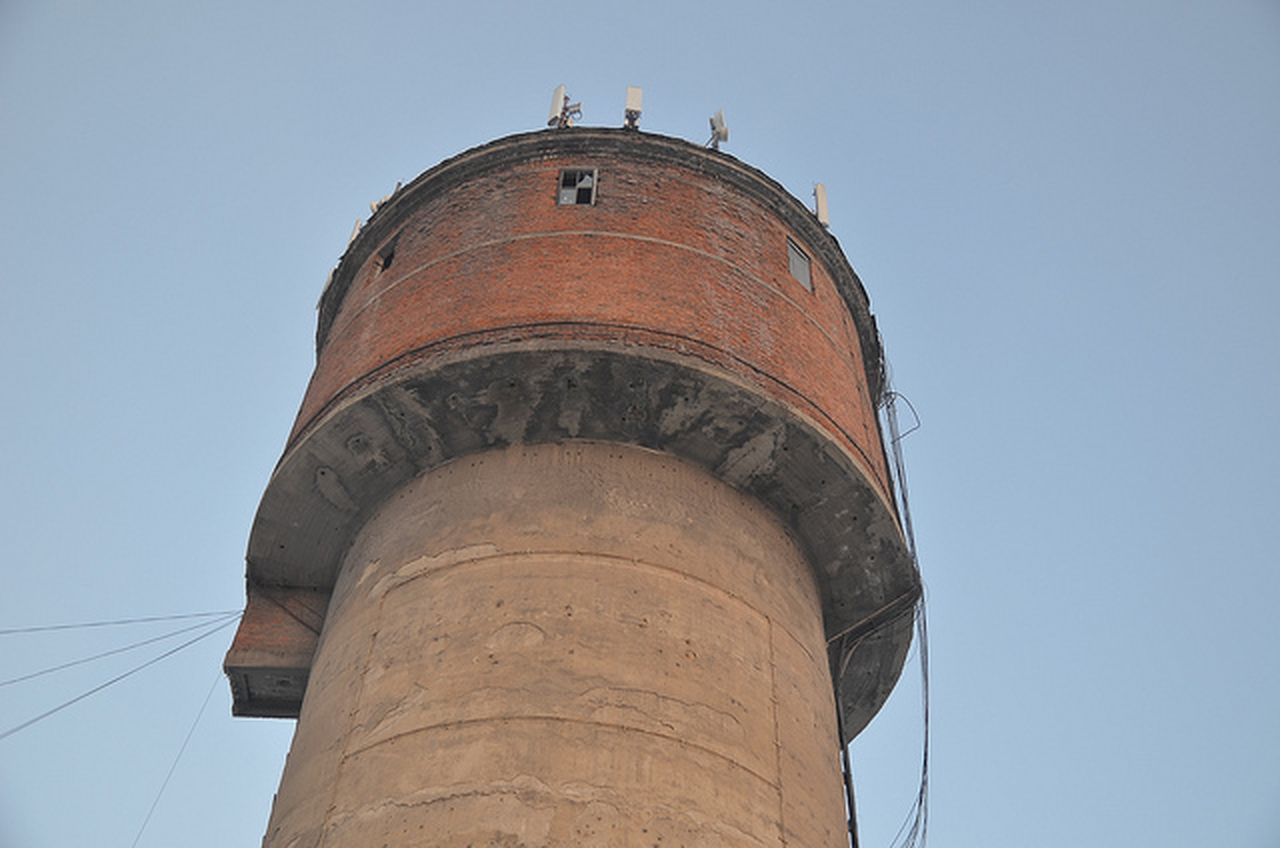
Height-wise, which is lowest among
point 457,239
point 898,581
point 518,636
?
point 518,636

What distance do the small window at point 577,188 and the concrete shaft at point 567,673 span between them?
271cm

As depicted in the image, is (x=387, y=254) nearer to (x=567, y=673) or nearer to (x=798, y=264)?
(x=798, y=264)

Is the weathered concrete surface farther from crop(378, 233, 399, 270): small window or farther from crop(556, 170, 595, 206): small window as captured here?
crop(378, 233, 399, 270): small window

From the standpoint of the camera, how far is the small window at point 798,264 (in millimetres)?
11930

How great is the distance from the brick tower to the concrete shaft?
2cm

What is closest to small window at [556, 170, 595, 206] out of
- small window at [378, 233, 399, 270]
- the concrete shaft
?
small window at [378, 233, 399, 270]

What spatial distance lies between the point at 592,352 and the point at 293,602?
4.01 meters

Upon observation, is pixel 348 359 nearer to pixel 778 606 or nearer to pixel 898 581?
pixel 778 606

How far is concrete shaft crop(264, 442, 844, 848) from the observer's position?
25.4 feet

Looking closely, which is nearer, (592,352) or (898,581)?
(592,352)

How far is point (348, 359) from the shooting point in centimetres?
1116

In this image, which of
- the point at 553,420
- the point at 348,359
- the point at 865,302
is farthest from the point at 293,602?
the point at 865,302

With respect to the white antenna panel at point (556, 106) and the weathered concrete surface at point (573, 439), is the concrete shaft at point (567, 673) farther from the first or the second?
the white antenna panel at point (556, 106)

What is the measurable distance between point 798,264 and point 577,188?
2399mm
